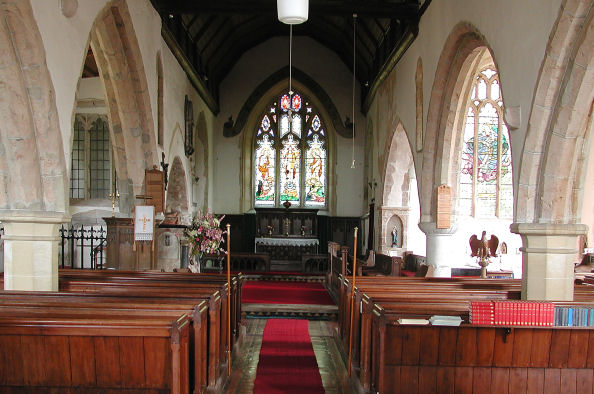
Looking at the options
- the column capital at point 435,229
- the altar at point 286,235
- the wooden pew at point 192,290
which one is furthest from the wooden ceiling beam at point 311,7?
the altar at point 286,235

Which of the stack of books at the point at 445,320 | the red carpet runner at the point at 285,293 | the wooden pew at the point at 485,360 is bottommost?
the red carpet runner at the point at 285,293

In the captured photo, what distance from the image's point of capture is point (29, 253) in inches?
216

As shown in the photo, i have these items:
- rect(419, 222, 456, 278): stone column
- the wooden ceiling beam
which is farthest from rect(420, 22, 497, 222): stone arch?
the wooden ceiling beam

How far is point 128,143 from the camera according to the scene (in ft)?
29.9

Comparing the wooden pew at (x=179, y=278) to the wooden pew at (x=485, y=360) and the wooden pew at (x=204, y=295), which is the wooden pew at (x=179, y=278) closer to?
the wooden pew at (x=204, y=295)

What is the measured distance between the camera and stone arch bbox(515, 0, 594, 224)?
16.0ft

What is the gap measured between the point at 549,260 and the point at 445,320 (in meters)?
1.90

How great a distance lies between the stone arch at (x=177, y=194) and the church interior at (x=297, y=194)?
5 centimetres

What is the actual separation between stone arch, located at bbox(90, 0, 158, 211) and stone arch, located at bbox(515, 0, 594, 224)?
557 cm

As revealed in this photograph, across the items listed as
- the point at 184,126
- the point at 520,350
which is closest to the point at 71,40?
the point at 520,350

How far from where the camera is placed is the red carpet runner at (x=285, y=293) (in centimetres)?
902

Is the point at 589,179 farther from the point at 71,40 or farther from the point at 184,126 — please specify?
the point at 71,40

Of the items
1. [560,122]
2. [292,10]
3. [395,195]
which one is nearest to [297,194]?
[395,195]

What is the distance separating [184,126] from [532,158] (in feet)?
27.0
